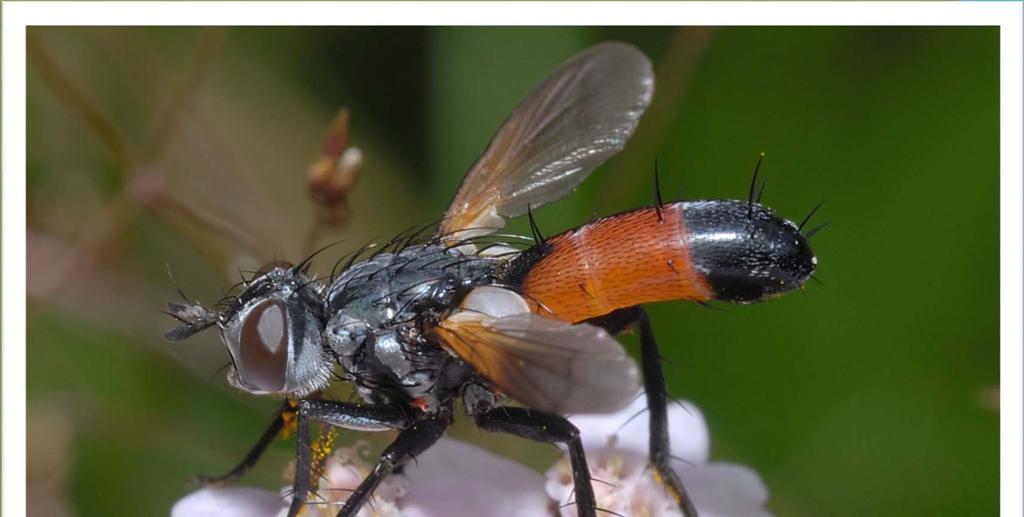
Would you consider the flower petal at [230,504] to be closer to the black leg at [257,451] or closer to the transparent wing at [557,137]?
the black leg at [257,451]

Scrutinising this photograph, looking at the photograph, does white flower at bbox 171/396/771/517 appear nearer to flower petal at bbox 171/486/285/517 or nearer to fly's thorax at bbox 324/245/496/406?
flower petal at bbox 171/486/285/517

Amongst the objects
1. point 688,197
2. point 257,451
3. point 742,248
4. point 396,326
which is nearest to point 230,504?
point 257,451

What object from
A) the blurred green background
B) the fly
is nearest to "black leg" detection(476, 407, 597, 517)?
the fly

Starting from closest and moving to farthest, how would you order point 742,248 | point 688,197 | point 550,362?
1. point 550,362
2. point 742,248
3. point 688,197

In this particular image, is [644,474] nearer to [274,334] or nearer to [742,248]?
[742,248]

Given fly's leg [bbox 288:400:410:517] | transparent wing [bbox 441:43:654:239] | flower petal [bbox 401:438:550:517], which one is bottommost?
flower petal [bbox 401:438:550:517]

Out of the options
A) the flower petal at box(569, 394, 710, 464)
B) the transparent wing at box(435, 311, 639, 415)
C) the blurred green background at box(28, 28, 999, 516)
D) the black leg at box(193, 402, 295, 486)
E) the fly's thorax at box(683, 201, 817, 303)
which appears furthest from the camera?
the blurred green background at box(28, 28, 999, 516)

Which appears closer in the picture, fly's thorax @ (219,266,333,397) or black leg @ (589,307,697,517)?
fly's thorax @ (219,266,333,397)
